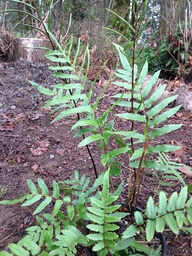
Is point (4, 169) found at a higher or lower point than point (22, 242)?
lower

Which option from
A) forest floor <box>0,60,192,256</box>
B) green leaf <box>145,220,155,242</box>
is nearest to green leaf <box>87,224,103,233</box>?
green leaf <box>145,220,155,242</box>

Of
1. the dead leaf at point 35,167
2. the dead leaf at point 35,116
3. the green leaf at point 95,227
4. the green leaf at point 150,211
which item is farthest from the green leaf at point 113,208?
the dead leaf at point 35,116

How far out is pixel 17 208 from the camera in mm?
1479

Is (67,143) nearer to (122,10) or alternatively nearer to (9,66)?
(9,66)

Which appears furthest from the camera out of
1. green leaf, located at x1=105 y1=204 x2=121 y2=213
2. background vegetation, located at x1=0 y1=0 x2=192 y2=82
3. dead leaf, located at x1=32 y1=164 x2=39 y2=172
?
background vegetation, located at x1=0 y1=0 x2=192 y2=82

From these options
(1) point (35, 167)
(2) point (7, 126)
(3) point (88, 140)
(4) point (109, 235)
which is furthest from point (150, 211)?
(2) point (7, 126)

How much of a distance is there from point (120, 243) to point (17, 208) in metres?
0.75

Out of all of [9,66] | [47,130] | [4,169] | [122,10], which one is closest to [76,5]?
[122,10]

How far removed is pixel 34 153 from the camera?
197cm

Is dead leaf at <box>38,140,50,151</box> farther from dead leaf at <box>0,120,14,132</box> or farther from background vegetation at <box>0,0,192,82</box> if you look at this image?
background vegetation at <box>0,0,192,82</box>

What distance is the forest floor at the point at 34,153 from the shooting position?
1380mm

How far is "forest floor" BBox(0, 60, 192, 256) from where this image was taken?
4.53ft

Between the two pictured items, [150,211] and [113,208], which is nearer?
[113,208]

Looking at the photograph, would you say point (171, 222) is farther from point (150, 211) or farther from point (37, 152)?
point (37, 152)
